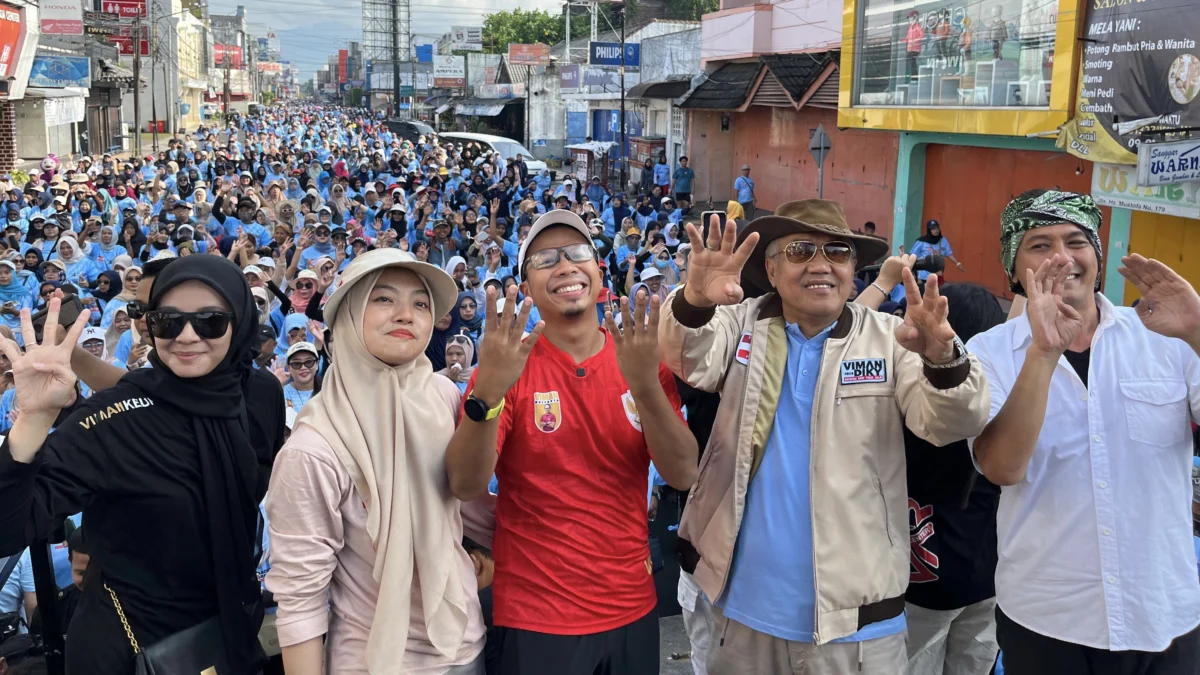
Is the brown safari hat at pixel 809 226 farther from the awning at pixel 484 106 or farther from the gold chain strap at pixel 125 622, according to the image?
the awning at pixel 484 106

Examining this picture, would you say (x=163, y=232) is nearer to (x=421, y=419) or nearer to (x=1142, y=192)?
(x=421, y=419)

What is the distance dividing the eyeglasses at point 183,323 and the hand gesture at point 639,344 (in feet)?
3.62

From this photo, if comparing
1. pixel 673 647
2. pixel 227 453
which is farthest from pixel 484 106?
pixel 227 453

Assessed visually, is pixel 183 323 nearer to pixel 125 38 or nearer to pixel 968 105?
pixel 968 105

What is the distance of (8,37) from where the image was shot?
2298 centimetres

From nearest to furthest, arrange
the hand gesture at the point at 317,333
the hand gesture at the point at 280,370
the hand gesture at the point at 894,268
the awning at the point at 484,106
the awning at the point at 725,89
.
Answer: the hand gesture at the point at 894,268 < the hand gesture at the point at 280,370 < the hand gesture at the point at 317,333 < the awning at the point at 725,89 < the awning at the point at 484,106

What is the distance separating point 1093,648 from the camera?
242cm

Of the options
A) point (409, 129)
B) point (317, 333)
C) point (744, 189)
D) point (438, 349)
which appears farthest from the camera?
point (409, 129)

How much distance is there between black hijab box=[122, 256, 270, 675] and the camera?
258cm

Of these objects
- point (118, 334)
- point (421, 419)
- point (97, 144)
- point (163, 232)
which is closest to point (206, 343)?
point (421, 419)

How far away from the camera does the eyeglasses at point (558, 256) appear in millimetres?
2656

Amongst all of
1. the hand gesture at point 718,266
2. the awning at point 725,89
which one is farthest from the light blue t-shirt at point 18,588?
the awning at point 725,89

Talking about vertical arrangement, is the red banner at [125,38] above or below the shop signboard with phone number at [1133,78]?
above

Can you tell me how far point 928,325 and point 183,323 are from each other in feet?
6.25
